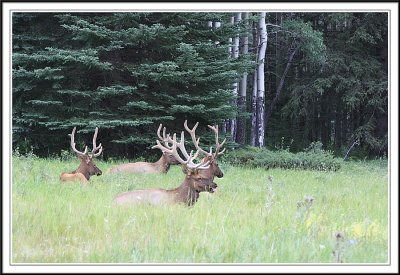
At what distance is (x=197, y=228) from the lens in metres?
5.05

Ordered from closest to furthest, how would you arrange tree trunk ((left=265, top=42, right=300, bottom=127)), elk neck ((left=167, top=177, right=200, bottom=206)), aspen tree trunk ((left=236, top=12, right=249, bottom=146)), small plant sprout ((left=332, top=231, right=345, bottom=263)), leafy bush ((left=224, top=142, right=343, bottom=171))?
1. small plant sprout ((left=332, top=231, right=345, bottom=263))
2. elk neck ((left=167, top=177, right=200, bottom=206))
3. leafy bush ((left=224, top=142, right=343, bottom=171))
4. aspen tree trunk ((left=236, top=12, right=249, bottom=146))
5. tree trunk ((left=265, top=42, right=300, bottom=127))

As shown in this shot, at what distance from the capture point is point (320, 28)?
857 inches

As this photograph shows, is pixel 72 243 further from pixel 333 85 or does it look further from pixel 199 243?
pixel 333 85

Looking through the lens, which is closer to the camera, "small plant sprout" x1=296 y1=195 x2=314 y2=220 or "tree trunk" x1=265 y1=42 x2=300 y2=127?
"small plant sprout" x1=296 y1=195 x2=314 y2=220

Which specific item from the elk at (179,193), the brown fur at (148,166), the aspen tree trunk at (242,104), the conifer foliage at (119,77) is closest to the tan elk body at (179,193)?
the elk at (179,193)

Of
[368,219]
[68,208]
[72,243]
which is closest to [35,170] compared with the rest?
[68,208]

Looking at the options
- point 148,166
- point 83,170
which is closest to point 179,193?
point 83,170

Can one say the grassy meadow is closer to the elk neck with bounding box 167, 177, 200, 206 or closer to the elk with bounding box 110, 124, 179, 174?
the elk neck with bounding box 167, 177, 200, 206

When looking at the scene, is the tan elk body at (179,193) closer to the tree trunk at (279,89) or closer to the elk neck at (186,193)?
the elk neck at (186,193)

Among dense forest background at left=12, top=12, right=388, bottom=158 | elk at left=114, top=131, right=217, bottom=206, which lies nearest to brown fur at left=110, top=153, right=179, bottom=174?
dense forest background at left=12, top=12, right=388, bottom=158

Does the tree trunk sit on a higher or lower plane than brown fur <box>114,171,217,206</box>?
higher

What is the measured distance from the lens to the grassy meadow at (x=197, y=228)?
14.6ft

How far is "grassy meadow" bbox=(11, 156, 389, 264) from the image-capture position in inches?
175

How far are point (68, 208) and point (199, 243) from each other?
5.12 feet
